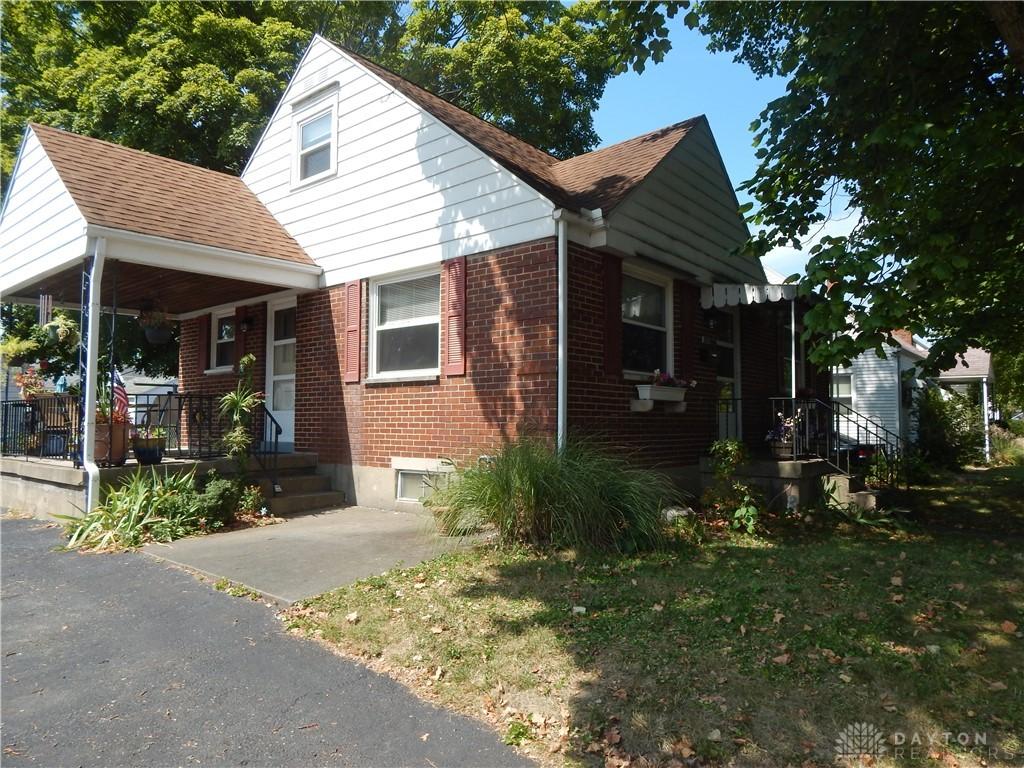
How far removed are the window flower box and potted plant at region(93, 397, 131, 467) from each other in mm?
6279

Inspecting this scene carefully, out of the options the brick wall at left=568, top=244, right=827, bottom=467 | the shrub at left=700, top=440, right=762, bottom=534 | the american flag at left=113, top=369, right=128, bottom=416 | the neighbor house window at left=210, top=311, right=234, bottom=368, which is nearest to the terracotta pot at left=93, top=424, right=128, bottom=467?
the american flag at left=113, top=369, right=128, bottom=416

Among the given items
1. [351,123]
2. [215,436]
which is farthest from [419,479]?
[351,123]

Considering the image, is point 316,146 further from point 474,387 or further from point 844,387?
point 844,387

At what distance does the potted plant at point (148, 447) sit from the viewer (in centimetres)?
808

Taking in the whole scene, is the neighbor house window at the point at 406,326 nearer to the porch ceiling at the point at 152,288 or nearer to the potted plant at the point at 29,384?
the porch ceiling at the point at 152,288

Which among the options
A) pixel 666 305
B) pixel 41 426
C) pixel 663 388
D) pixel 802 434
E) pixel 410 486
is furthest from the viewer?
pixel 802 434

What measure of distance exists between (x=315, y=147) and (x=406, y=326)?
3801mm

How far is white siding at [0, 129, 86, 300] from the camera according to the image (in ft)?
27.0

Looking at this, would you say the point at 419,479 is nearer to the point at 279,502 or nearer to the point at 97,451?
the point at 279,502

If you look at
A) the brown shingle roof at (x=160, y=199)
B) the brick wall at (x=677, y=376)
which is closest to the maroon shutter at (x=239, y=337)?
the brown shingle roof at (x=160, y=199)

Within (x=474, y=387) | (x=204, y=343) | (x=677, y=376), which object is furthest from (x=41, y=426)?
(x=677, y=376)

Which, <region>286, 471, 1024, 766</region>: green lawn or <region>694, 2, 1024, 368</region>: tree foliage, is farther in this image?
<region>694, 2, 1024, 368</region>: tree foliage

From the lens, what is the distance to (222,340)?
39.6 feet

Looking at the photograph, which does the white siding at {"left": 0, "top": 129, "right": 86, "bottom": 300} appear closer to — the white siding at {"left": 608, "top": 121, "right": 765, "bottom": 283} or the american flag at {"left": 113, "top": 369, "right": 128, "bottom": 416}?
the american flag at {"left": 113, "top": 369, "right": 128, "bottom": 416}
